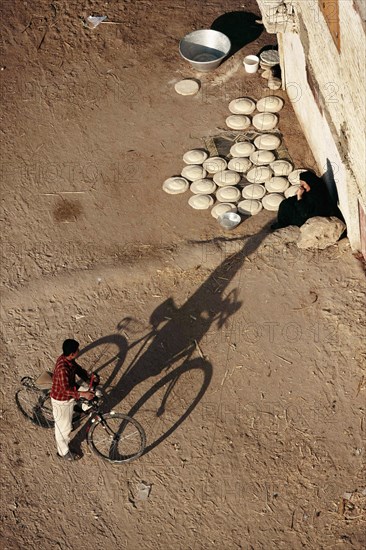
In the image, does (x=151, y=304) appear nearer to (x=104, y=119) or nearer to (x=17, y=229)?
(x=17, y=229)

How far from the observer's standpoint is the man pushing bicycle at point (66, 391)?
29.4ft

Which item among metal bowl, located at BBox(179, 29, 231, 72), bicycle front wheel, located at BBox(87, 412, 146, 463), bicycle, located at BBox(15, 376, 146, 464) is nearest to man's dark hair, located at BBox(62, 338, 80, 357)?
bicycle, located at BBox(15, 376, 146, 464)

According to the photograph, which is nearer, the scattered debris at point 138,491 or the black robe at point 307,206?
the scattered debris at point 138,491

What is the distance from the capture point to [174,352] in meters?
10.6

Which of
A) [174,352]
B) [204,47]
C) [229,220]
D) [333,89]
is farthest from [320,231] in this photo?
[204,47]

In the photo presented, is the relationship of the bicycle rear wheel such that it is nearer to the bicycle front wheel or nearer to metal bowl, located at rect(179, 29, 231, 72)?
the bicycle front wheel

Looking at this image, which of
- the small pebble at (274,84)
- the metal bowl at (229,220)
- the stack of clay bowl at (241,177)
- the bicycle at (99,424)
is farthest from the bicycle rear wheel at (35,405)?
the small pebble at (274,84)

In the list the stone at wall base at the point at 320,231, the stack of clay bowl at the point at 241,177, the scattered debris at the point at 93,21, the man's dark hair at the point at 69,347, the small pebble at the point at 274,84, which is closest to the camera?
the man's dark hair at the point at 69,347

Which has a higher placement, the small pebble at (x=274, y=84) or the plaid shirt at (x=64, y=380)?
the small pebble at (x=274, y=84)

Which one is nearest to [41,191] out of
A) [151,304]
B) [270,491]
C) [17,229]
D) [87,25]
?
[17,229]

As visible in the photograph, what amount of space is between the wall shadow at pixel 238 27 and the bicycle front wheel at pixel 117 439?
730cm

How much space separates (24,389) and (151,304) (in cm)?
199

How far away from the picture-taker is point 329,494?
932 centimetres

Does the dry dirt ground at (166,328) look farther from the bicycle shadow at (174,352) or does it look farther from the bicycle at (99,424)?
the bicycle at (99,424)
